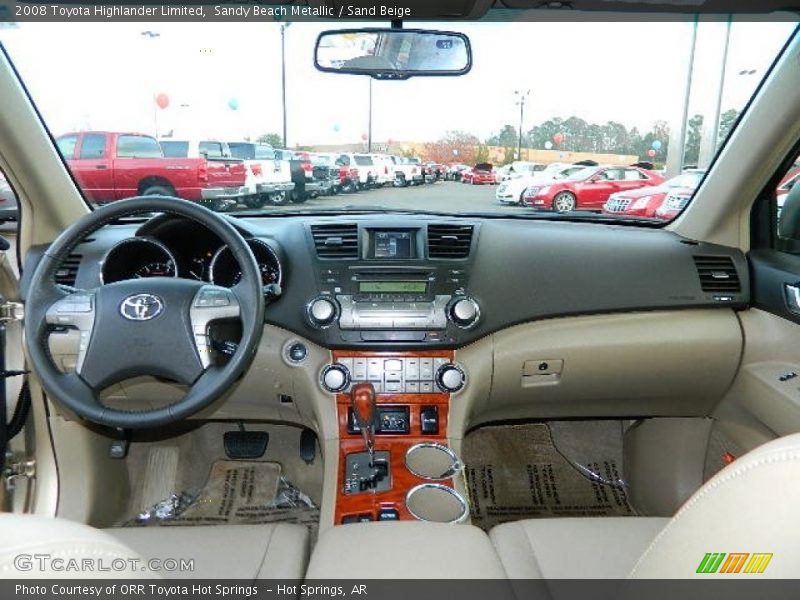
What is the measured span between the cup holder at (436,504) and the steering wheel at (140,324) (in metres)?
0.75

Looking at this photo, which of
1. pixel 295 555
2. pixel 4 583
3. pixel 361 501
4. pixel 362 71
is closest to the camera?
pixel 4 583

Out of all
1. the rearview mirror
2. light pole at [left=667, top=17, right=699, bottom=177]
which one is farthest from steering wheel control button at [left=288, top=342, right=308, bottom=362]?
light pole at [left=667, top=17, right=699, bottom=177]

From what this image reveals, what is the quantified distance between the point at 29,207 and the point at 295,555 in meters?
1.78

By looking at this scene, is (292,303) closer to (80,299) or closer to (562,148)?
(80,299)

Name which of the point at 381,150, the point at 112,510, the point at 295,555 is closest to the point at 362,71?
the point at 381,150

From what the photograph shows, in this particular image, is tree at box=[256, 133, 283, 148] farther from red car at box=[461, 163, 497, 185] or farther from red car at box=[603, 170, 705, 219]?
red car at box=[603, 170, 705, 219]

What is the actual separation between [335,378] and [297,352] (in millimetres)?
186

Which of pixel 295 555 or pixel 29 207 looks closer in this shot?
pixel 295 555

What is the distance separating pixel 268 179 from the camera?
10.0ft

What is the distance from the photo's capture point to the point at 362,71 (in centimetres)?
254

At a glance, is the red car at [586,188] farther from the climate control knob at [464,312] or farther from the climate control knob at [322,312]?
the climate control knob at [322,312]

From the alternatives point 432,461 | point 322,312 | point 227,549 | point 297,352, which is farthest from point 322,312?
point 227,549

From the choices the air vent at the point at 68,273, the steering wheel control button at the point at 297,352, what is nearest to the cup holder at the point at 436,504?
the steering wheel control button at the point at 297,352

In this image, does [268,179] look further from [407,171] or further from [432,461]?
[432,461]
